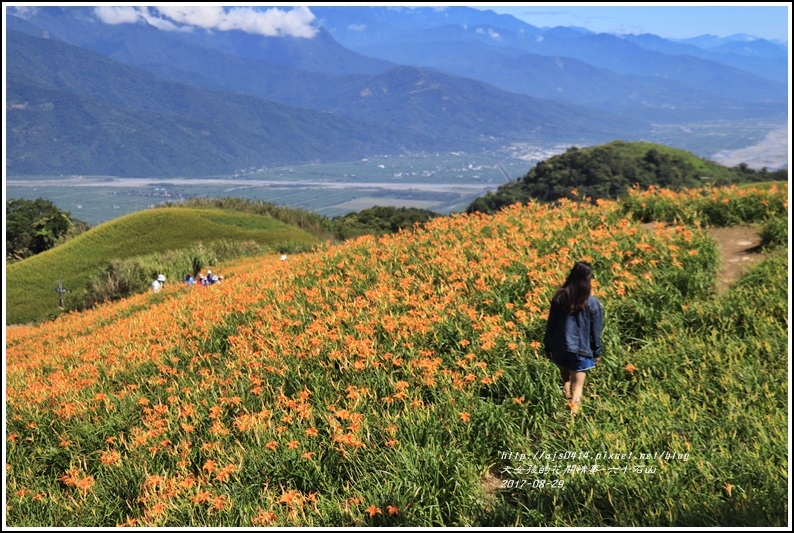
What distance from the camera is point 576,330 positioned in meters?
5.18

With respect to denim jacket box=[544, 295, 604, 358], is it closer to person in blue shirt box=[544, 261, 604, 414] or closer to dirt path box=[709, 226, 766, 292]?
person in blue shirt box=[544, 261, 604, 414]

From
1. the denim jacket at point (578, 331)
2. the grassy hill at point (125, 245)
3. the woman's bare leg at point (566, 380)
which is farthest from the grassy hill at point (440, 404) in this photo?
the grassy hill at point (125, 245)

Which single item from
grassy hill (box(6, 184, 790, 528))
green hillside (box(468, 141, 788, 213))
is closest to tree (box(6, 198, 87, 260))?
green hillside (box(468, 141, 788, 213))

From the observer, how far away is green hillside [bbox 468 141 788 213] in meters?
75.5

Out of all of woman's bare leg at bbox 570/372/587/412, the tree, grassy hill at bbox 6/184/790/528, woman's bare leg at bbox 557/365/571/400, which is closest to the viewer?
grassy hill at bbox 6/184/790/528

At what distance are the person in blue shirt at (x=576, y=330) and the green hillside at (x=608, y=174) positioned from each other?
217ft

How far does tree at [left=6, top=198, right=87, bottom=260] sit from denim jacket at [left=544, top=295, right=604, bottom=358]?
4927 cm

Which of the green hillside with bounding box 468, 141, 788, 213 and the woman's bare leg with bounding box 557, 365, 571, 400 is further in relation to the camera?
the green hillside with bounding box 468, 141, 788, 213

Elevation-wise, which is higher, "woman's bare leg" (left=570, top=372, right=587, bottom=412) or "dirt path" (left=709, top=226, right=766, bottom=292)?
"dirt path" (left=709, top=226, right=766, bottom=292)

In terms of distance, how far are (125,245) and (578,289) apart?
32840 millimetres

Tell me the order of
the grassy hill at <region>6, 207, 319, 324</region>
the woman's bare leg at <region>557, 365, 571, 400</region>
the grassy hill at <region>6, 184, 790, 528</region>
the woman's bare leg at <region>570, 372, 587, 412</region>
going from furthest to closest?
the grassy hill at <region>6, 207, 319, 324</region> → the woman's bare leg at <region>557, 365, 571, 400</region> → the woman's bare leg at <region>570, 372, 587, 412</region> → the grassy hill at <region>6, 184, 790, 528</region>

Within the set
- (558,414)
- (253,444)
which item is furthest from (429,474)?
(253,444)

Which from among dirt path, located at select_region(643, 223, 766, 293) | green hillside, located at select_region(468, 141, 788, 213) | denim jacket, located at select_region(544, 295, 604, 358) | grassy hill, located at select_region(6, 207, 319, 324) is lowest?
grassy hill, located at select_region(6, 207, 319, 324)

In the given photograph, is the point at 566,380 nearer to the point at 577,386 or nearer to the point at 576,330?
the point at 577,386
